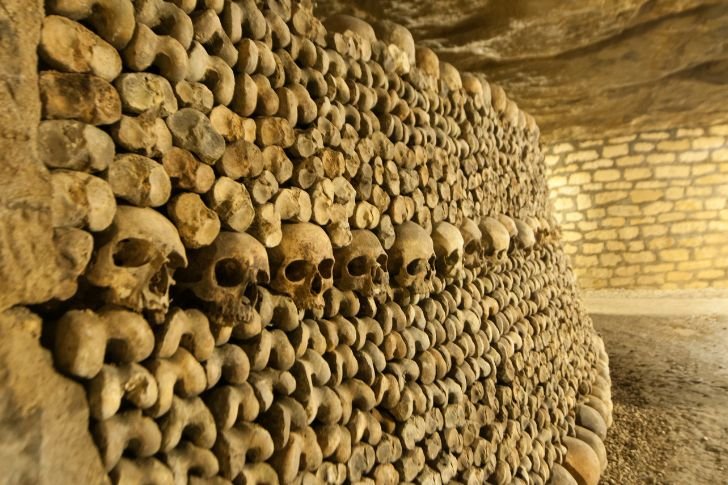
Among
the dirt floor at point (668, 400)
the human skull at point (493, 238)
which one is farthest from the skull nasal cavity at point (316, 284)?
the dirt floor at point (668, 400)

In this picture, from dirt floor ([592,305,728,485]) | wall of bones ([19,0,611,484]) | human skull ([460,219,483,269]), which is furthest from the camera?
dirt floor ([592,305,728,485])

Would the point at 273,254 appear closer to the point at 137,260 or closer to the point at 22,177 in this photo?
the point at 137,260

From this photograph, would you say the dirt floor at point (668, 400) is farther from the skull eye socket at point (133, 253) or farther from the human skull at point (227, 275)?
the skull eye socket at point (133, 253)

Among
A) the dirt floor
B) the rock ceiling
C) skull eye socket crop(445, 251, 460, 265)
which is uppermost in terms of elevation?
the rock ceiling

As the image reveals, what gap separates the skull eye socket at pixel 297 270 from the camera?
1478 millimetres

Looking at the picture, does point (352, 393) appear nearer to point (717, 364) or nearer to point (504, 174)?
point (504, 174)

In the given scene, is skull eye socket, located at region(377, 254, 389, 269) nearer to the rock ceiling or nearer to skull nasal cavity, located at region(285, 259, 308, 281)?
skull nasal cavity, located at region(285, 259, 308, 281)

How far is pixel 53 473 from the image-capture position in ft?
2.80

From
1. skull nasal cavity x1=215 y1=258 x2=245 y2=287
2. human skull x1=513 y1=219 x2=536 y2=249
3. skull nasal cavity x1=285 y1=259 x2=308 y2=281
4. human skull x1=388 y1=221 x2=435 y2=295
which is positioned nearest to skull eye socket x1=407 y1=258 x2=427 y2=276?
human skull x1=388 y1=221 x2=435 y2=295

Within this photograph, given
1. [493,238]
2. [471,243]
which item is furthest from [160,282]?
[493,238]

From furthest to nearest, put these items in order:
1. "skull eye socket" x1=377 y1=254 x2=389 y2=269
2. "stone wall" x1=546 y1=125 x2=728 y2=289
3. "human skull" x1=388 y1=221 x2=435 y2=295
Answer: "stone wall" x1=546 y1=125 x2=728 y2=289
"human skull" x1=388 y1=221 x2=435 y2=295
"skull eye socket" x1=377 y1=254 x2=389 y2=269

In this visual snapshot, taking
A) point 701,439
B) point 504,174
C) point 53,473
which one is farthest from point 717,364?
point 53,473

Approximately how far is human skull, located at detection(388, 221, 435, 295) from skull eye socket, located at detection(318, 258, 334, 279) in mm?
405

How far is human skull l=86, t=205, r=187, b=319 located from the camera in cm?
101
